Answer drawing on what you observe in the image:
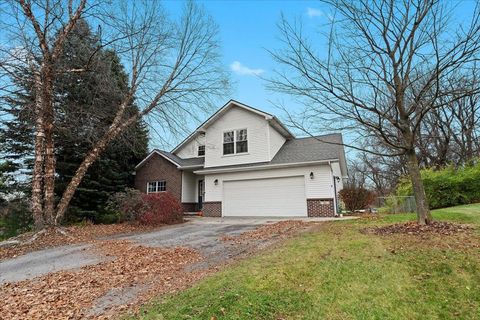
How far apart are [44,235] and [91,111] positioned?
530cm

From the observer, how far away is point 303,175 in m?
15.4

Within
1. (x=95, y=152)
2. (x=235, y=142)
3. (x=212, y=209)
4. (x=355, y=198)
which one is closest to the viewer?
(x=95, y=152)

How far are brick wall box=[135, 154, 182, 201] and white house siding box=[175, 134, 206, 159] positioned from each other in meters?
2.27

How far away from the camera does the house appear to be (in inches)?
596

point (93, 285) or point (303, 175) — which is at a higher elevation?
point (303, 175)

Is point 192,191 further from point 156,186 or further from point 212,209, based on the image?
point 212,209

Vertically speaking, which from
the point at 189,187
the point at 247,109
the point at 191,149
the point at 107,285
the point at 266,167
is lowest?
the point at 107,285

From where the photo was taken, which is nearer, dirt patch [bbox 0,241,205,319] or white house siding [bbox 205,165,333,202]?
dirt patch [bbox 0,241,205,319]

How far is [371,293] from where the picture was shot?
4.05 m

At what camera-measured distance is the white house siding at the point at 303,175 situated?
48.7 ft

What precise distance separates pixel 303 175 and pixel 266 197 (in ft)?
7.96

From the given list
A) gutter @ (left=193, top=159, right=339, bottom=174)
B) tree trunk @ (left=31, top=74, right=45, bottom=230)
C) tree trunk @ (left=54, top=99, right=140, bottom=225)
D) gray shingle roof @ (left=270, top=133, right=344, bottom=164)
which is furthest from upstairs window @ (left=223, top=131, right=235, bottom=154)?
tree trunk @ (left=31, top=74, right=45, bottom=230)

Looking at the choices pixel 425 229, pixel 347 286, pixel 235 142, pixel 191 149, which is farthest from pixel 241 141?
pixel 347 286

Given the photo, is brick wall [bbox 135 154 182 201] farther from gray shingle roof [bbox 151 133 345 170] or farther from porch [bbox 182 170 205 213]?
gray shingle roof [bbox 151 133 345 170]
